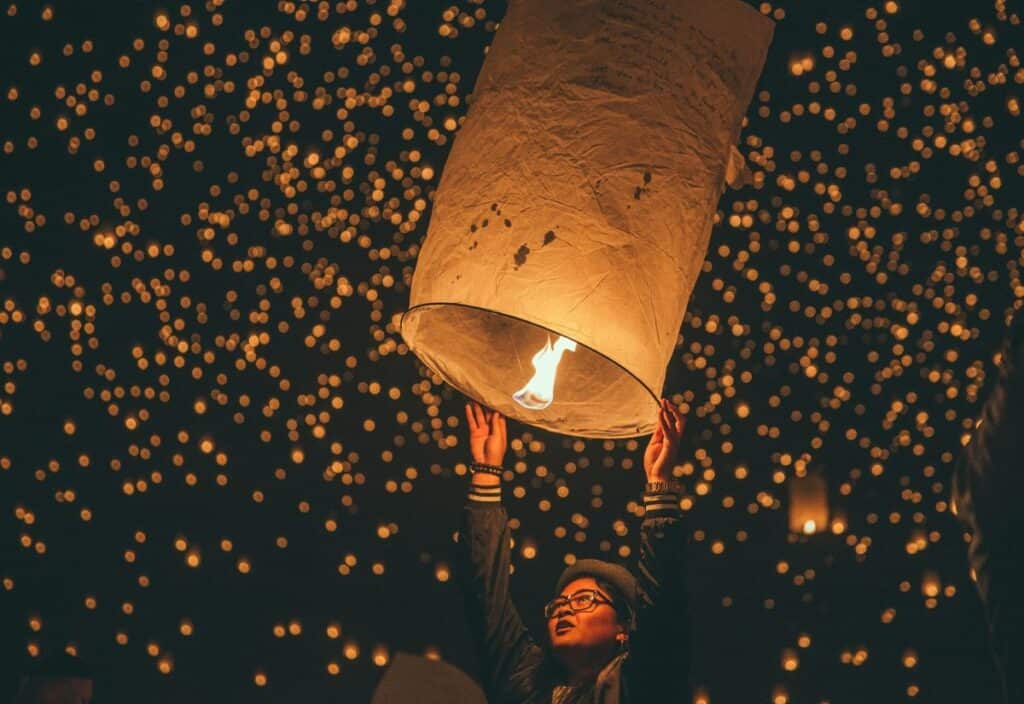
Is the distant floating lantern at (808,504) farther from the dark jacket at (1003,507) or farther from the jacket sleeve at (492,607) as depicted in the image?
the dark jacket at (1003,507)

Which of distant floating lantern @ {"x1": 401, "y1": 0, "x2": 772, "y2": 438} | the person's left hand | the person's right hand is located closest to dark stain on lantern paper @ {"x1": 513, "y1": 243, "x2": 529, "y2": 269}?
distant floating lantern @ {"x1": 401, "y1": 0, "x2": 772, "y2": 438}

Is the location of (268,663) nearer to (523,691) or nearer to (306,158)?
(523,691)

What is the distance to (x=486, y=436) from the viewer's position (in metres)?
1.95

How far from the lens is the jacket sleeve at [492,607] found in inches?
73.1

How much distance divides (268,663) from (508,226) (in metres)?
1.61

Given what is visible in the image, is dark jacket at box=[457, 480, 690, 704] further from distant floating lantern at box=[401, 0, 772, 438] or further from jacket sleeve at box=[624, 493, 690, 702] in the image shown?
distant floating lantern at box=[401, 0, 772, 438]

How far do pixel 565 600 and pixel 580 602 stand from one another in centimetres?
3

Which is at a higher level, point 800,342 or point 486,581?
point 800,342

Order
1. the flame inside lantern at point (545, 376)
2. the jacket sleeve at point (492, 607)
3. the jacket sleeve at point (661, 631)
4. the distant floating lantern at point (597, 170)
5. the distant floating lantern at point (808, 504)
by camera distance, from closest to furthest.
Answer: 1. the distant floating lantern at point (597, 170)
2. the flame inside lantern at point (545, 376)
3. the jacket sleeve at point (661, 631)
4. the jacket sleeve at point (492, 607)
5. the distant floating lantern at point (808, 504)

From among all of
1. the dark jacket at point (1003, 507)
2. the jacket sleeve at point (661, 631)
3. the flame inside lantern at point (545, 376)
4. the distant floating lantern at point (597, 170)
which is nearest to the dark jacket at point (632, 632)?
the jacket sleeve at point (661, 631)

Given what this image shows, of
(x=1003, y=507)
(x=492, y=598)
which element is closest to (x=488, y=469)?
(x=492, y=598)

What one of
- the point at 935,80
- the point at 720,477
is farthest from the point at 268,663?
the point at 935,80

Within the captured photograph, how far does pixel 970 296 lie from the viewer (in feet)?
7.65

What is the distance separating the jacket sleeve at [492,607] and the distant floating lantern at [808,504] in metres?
0.76
